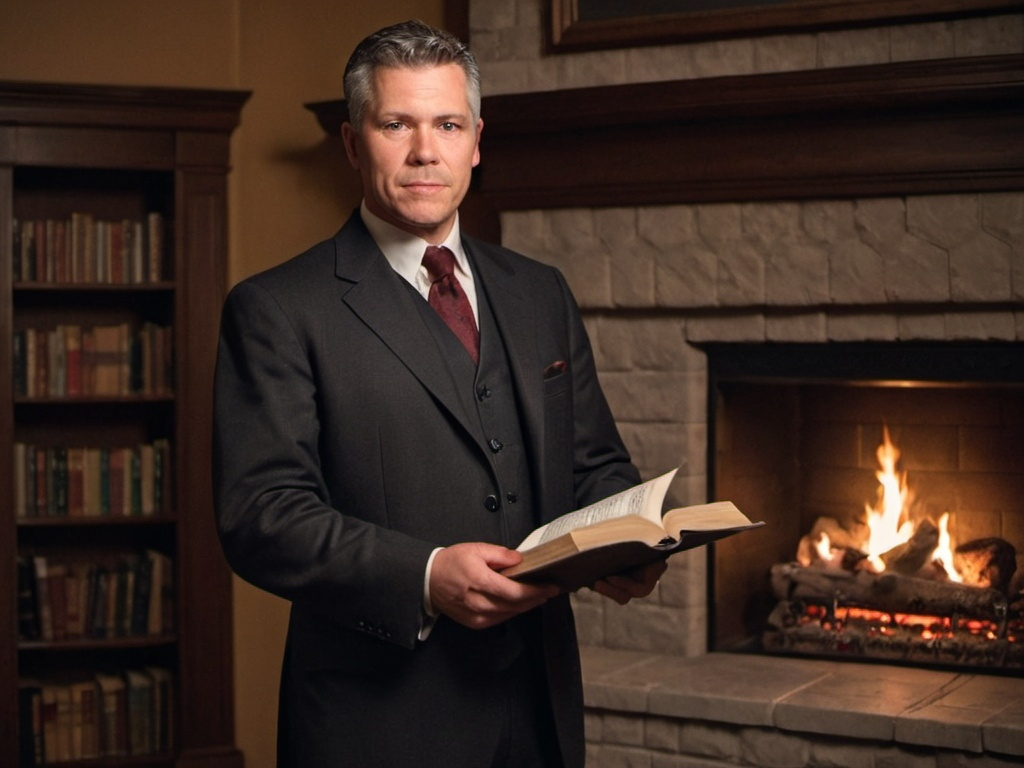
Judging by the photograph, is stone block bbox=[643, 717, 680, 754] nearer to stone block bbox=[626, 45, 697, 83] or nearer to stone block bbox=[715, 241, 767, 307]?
stone block bbox=[715, 241, 767, 307]

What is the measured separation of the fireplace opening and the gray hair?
175cm

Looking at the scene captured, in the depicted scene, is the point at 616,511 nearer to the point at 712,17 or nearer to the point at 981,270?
the point at 981,270

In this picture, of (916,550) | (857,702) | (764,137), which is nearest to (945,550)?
(916,550)

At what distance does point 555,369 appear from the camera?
1.76 meters

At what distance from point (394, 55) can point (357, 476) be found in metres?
0.54

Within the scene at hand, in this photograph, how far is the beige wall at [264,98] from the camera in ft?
12.0

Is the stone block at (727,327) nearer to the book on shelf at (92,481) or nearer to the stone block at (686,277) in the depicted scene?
the stone block at (686,277)

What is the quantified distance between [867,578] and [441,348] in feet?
6.55

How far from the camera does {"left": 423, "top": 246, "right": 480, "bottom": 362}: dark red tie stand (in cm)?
169

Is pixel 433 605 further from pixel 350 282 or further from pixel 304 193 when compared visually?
pixel 304 193

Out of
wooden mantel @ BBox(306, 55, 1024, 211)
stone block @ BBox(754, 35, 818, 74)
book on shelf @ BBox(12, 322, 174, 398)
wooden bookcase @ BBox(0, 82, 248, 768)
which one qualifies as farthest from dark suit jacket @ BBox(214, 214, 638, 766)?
book on shelf @ BBox(12, 322, 174, 398)

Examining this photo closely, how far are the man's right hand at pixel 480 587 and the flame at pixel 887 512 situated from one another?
2.11 metres

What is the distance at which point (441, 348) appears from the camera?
1.64 metres

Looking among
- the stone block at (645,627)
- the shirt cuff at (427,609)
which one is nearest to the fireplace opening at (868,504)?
the stone block at (645,627)
